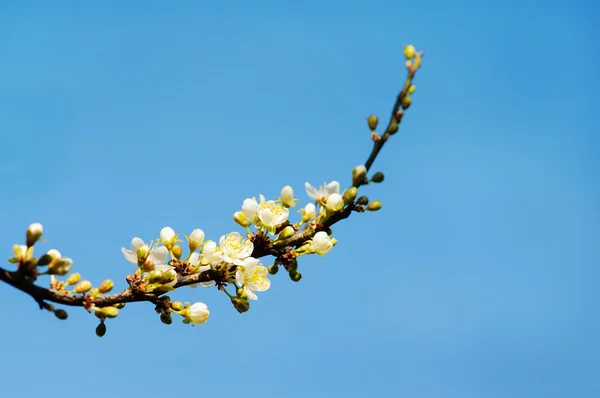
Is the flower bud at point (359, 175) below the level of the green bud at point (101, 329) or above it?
above

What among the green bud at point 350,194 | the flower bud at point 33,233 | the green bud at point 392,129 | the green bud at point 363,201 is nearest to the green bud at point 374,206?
the green bud at point 363,201

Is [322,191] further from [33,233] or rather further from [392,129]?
[33,233]

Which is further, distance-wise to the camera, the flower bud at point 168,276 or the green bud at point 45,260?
the flower bud at point 168,276

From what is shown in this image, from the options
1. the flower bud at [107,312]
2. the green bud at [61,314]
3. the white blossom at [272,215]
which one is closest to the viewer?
the green bud at [61,314]

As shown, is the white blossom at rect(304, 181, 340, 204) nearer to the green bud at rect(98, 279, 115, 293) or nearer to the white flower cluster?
the white flower cluster

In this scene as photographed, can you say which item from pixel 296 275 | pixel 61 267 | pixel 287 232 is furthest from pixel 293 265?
pixel 61 267

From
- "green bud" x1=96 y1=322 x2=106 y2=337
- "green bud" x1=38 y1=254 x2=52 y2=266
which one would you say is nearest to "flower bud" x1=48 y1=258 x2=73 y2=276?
"green bud" x1=38 y1=254 x2=52 y2=266

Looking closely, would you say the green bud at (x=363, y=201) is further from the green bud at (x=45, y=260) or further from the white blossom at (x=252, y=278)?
the green bud at (x=45, y=260)

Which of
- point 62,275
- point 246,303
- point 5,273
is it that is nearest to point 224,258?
point 246,303
